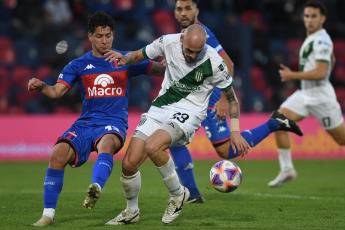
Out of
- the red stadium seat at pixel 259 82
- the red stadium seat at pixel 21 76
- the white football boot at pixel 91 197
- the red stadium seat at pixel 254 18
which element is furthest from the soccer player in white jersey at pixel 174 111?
the red stadium seat at pixel 254 18

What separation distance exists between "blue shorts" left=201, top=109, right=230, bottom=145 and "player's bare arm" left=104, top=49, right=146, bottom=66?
1.69 meters

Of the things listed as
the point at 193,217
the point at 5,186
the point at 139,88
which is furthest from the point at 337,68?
the point at 193,217

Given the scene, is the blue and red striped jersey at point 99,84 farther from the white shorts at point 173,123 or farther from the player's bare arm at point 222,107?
the player's bare arm at point 222,107

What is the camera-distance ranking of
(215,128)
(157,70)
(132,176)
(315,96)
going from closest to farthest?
(132,176), (157,70), (215,128), (315,96)

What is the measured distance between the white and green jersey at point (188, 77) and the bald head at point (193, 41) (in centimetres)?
19

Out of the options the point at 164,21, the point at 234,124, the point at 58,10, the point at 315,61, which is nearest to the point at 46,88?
the point at 234,124

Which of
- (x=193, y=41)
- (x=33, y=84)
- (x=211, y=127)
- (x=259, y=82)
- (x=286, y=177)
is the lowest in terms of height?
(x=286, y=177)

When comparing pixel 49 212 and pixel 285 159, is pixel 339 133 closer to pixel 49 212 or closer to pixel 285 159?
pixel 285 159

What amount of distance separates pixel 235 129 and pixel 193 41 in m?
1.03

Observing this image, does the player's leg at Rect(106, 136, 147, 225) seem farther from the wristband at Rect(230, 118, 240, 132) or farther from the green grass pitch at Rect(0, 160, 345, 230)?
the wristband at Rect(230, 118, 240, 132)

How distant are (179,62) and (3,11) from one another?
1201cm

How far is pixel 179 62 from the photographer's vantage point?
6285mm

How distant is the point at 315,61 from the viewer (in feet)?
31.3

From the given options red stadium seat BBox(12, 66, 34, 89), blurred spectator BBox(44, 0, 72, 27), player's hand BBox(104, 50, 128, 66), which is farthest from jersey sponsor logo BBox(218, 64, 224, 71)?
blurred spectator BBox(44, 0, 72, 27)
